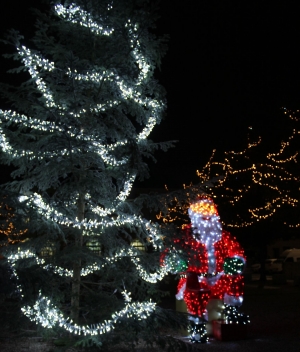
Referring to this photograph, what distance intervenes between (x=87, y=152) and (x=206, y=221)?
3765mm

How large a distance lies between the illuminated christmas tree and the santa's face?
2692 mm

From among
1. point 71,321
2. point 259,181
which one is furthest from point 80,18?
point 259,181

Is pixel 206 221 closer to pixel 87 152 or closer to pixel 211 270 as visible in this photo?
pixel 211 270

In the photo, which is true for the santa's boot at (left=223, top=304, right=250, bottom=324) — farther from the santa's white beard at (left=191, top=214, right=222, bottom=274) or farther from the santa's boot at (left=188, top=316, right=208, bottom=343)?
the santa's white beard at (left=191, top=214, right=222, bottom=274)

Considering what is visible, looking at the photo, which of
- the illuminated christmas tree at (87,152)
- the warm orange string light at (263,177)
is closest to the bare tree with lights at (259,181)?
the warm orange string light at (263,177)

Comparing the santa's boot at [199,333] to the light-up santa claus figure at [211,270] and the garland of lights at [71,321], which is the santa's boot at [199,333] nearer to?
the light-up santa claus figure at [211,270]

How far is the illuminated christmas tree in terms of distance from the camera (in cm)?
694

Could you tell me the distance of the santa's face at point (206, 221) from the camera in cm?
1011

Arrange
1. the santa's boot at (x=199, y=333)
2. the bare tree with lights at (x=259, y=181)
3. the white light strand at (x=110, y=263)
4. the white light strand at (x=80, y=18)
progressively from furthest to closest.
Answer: the bare tree with lights at (x=259, y=181) < the santa's boot at (x=199, y=333) < the white light strand at (x=80, y=18) < the white light strand at (x=110, y=263)

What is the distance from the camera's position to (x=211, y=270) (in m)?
10.1

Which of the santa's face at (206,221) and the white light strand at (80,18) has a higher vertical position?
the white light strand at (80,18)

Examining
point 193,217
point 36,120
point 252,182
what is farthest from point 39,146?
point 252,182

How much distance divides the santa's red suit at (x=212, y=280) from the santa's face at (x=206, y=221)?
0.12 metres

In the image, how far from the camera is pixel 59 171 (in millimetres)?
7203
